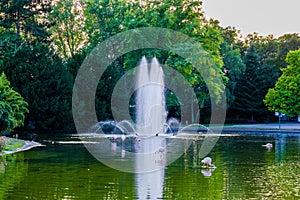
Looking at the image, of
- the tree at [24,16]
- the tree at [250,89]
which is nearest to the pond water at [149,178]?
the tree at [24,16]

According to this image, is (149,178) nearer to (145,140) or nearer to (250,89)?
(145,140)

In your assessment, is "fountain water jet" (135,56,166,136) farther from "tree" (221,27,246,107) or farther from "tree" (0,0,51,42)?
"tree" (221,27,246,107)

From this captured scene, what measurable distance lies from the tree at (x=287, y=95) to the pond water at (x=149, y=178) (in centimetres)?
3332

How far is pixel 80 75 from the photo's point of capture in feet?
185

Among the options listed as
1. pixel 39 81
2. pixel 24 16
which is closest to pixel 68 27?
pixel 24 16

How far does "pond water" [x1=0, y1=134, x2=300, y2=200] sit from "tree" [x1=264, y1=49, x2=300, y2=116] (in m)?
33.3

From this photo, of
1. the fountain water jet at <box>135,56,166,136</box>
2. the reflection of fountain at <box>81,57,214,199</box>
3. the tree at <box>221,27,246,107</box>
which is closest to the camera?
the reflection of fountain at <box>81,57,214,199</box>

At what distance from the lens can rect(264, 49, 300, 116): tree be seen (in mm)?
61500

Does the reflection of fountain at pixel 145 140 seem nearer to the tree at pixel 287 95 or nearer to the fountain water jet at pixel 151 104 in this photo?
the fountain water jet at pixel 151 104

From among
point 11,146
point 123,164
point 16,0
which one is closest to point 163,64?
point 16,0

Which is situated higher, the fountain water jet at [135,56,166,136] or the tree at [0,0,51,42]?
the tree at [0,0,51,42]

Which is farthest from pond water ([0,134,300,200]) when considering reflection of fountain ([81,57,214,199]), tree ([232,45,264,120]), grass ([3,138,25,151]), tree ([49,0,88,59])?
tree ([232,45,264,120])

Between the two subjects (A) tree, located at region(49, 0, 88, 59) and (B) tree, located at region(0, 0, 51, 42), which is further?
(A) tree, located at region(49, 0, 88, 59)

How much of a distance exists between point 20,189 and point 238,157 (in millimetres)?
13439
